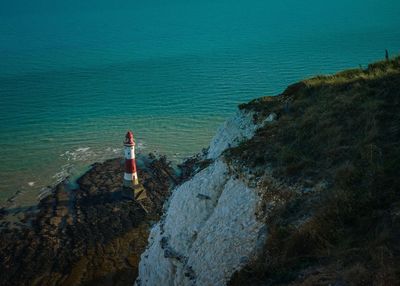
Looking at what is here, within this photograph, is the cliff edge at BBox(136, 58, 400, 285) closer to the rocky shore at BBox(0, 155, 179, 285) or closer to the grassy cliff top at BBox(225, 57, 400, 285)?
the grassy cliff top at BBox(225, 57, 400, 285)

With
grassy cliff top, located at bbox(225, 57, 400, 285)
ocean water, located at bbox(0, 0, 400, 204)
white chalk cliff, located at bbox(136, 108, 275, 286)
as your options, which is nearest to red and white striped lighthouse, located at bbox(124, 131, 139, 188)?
ocean water, located at bbox(0, 0, 400, 204)

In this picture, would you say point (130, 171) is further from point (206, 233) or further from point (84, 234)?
point (206, 233)

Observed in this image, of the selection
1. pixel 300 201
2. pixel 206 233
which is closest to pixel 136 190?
pixel 206 233

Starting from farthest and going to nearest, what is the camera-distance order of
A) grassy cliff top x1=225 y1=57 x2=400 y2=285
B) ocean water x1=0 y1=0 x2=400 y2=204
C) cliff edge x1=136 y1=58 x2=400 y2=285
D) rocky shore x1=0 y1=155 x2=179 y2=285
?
ocean water x1=0 y1=0 x2=400 y2=204
rocky shore x1=0 y1=155 x2=179 y2=285
cliff edge x1=136 y1=58 x2=400 y2=285
grassy cliff top x1=225 y1=57 x2=400 y2=285

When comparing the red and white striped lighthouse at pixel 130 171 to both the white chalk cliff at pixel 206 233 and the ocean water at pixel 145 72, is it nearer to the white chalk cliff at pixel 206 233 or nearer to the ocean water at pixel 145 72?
the ocean water at pixel 145 72

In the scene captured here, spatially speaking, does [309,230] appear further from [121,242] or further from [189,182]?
[121,242]

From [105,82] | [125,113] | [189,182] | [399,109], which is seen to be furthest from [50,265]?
[105,82]
